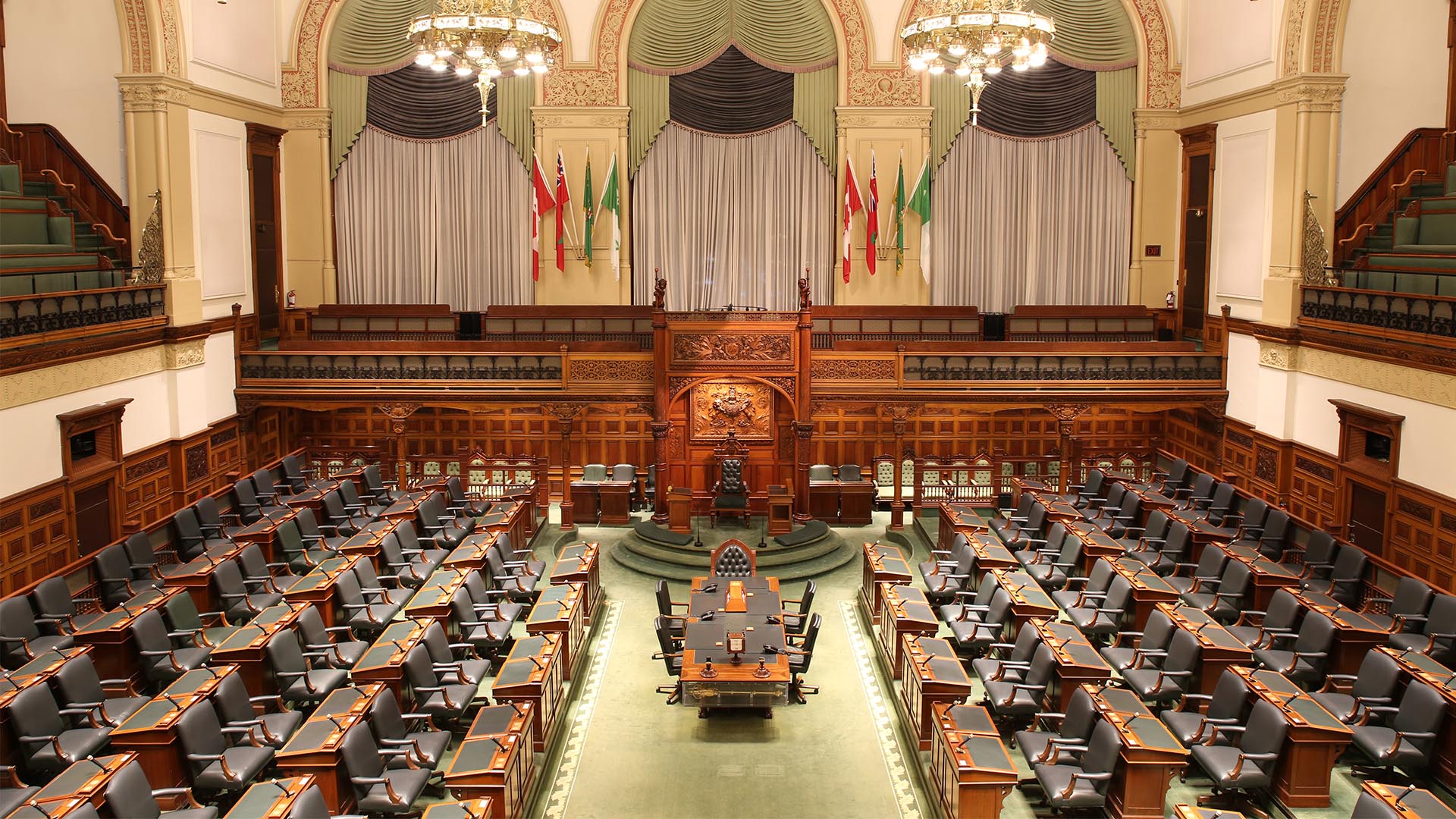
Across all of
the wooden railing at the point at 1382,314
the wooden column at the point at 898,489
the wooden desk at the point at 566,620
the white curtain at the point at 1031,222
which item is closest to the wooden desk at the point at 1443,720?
the wooden railing at the point at 1382,314

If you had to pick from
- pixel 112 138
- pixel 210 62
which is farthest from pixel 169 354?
pixel 210 62

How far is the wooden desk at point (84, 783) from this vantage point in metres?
7.61

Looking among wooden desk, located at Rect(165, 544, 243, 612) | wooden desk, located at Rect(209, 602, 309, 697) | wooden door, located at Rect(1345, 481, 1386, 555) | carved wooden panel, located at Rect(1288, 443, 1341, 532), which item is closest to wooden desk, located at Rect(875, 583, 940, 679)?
wooden desk, located at Rect(209, 602, 309, 697)

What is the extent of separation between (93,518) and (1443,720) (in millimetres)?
15591

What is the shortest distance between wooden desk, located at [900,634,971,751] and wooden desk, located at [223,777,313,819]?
16.3 ft

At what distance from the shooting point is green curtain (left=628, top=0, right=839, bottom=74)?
2209cm

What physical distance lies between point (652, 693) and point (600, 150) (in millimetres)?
13129

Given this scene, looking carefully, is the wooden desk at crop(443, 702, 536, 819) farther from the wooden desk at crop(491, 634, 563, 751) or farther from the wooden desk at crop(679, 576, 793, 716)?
the wooden desk at crop(679, 576, 793, 716)

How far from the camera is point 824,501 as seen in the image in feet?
59.9

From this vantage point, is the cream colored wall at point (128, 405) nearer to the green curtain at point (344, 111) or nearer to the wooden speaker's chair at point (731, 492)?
the green curtain at point (344, 111)

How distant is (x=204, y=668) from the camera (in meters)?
9.95

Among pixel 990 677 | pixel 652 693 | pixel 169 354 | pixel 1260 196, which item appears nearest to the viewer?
pixel 990 677

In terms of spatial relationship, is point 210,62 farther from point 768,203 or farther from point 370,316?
point 768,203

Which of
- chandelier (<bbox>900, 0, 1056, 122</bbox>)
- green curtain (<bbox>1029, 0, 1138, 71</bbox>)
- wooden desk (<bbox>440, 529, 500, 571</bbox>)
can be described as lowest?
wooden desk (<bbox>440, 529, 500, 571</bbox>)
